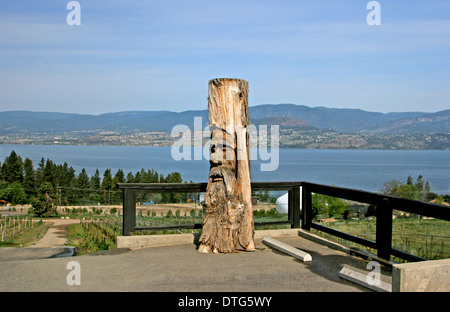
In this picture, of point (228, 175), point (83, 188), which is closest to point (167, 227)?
point (228, 175)

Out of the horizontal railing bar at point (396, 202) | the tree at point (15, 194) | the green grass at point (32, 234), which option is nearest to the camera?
the horizontal railing bar at point (396, 202)

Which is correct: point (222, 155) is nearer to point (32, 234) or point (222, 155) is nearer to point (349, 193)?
point (349, 193)

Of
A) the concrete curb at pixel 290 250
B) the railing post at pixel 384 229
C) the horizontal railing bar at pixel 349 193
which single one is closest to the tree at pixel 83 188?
the horizontal railing bar at pixel 349 193

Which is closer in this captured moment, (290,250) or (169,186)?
(290,250)

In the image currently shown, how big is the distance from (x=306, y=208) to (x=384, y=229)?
7.97ft

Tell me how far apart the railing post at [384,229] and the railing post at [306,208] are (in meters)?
2.20

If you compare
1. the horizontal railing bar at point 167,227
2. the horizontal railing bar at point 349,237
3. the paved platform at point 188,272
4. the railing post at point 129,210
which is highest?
the railing post at point 129,210

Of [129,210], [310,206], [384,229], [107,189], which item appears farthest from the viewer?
[107,189]

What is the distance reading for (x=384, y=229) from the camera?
6.59 m

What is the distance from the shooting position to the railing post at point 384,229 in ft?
21.3

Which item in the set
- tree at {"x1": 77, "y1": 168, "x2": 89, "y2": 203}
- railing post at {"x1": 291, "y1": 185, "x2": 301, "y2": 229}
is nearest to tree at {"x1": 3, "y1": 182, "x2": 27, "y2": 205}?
tree at {"x1": 77, "y1": 168, "x2": 89, "y2": 203}

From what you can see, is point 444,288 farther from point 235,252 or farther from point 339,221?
point 339,221
